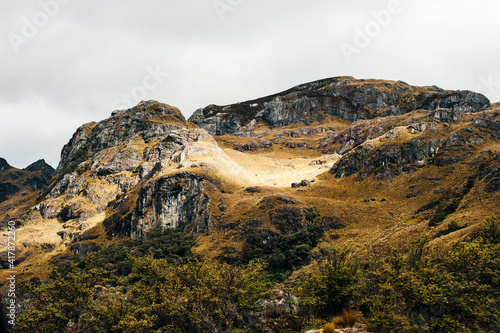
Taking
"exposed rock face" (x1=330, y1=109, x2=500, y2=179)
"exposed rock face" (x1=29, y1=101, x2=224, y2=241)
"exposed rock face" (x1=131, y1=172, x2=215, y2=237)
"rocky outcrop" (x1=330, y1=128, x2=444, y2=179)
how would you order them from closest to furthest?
1. "exposed rock face" (x1=330, y1=109, x2=500, y2=179)
2. "rocky outcrop" (x1=330, y1=128, x2=444, y2=179)
3. "exposed rock face" (x1=131, y1=172, x2=215, y2=237)
4. "exposed rock face" (x1=29, y1=101, x2=224, y2=241)

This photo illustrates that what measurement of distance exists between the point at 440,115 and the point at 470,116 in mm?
14488

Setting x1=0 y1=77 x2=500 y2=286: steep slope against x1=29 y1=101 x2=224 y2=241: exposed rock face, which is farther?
x1=29 y1=101 x2=224 y2=241: exposed rock face

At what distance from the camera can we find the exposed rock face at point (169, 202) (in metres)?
117

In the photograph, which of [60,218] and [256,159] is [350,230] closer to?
[256,159]

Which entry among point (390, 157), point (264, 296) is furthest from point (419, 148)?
point (264, 296)

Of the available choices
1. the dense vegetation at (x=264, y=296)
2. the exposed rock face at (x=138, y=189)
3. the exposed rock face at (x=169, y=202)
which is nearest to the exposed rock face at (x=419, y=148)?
the exposed rock face at (x=169, y=202)

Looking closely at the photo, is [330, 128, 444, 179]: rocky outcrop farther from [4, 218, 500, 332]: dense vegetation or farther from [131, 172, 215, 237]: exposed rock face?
[4, 218, 500, 332]: dense vegetation

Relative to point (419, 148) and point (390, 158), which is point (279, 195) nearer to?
point (390, 158)

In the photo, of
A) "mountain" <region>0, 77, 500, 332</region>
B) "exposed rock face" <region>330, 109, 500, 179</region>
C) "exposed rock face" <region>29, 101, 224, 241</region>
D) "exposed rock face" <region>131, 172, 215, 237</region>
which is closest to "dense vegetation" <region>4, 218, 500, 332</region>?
"mountain" <region>0, 77, 500, 332</region>

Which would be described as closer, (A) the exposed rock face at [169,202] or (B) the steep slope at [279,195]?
(B) the steep slope at [279,195]

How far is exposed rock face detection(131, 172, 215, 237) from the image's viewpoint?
117 meters

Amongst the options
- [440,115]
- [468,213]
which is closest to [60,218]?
[468,213]

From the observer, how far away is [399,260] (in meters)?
25.5

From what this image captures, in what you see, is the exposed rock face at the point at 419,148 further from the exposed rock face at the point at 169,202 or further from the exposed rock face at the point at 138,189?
the exposed rock face at the point at 138,189
